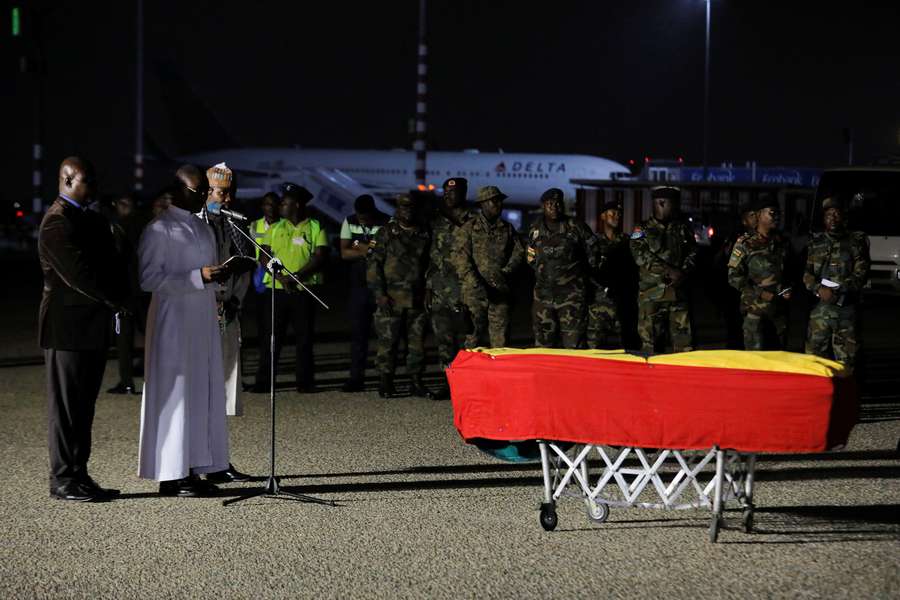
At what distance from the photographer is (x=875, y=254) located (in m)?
23.1

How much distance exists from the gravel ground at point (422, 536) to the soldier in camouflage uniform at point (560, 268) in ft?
7.42

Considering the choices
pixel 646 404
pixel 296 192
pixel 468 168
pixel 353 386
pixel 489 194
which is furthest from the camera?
pixel 468 168

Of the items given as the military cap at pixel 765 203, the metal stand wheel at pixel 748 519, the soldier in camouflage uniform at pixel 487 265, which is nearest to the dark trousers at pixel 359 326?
the soldier in camouflage uniform at pixel 487 265

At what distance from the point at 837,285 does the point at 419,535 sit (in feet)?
18.2

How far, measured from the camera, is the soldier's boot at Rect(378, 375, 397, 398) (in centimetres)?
1225

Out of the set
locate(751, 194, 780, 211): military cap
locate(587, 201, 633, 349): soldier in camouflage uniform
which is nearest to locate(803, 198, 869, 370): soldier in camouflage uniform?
locate(751, 194, 780, 211): military cap

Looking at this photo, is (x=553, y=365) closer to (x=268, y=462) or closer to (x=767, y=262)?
(x=268, y=462)

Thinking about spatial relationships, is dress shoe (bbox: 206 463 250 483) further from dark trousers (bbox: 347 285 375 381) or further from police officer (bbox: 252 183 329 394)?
dark trousers (bbox: 347 285 375 381)

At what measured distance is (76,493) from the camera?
766cm

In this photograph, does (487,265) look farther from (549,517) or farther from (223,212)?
(549,517)

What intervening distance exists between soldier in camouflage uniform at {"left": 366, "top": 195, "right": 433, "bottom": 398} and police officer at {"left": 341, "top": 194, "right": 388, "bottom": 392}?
483mm

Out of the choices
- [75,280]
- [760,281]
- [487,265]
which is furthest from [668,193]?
[75,280]

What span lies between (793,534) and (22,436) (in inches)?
234

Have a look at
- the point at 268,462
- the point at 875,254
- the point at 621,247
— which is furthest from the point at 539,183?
the point at 268,462
